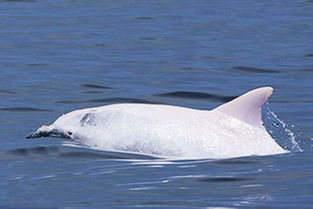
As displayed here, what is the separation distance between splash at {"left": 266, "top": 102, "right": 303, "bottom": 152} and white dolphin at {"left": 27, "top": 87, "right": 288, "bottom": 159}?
0.99 meters

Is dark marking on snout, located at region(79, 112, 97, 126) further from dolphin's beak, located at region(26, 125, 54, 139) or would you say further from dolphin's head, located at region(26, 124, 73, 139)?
dolphin's beak, located at region(26, 125, 54, 139)

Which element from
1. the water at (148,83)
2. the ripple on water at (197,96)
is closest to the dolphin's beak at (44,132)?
the water at (148,83)

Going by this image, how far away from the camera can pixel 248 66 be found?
24.1 m

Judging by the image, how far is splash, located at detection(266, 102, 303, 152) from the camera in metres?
15.6

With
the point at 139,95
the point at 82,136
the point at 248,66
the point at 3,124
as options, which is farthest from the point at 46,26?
the point at 82,136

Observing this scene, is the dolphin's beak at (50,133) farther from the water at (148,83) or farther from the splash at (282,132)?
the splash at (282,132)

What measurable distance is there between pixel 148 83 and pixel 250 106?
742 centimetres

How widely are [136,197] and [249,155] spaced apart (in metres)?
1.97

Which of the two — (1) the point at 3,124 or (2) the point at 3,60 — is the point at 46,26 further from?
(1) the point at 3,124

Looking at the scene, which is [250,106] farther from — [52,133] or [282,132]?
[282,132]

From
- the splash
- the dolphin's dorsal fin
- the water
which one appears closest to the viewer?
the water

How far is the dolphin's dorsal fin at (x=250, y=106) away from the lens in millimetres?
14266

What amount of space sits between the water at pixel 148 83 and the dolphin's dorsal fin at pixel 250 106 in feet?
1.41

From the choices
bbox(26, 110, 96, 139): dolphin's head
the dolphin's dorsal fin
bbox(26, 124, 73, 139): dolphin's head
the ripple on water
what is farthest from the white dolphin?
the ripple on water
